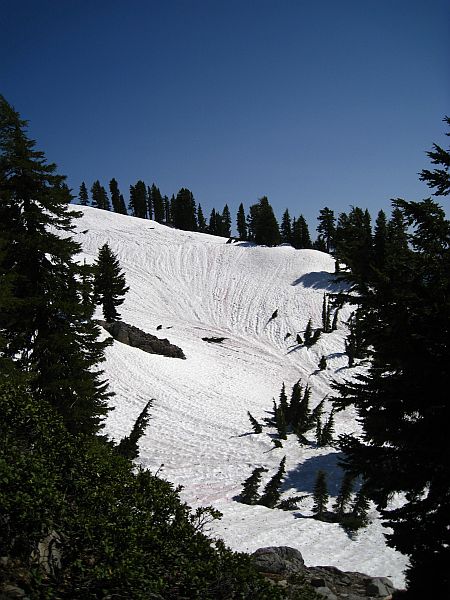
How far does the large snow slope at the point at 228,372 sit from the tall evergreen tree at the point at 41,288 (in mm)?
7645

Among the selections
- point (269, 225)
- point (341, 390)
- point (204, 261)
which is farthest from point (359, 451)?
point (269, 225)

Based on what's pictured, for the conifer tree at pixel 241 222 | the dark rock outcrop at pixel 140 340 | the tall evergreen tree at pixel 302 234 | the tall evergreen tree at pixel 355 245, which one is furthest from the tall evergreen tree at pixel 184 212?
the tall evergreen tree at pixel 355 245

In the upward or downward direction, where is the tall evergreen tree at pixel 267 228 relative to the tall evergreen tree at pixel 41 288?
upward

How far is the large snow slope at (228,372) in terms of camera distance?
15000 mm

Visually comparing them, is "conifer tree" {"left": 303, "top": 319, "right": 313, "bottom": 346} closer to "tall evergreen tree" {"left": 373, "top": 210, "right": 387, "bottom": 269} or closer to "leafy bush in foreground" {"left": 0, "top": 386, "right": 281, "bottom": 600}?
"tall evergreen tree" {"left": 373, "top": 210, "right": 387, "bottom": 269}

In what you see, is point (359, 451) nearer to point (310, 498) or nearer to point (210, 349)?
point (310, 498)

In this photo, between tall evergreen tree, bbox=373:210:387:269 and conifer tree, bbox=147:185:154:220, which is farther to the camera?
conifer tree, bbox=147:185:154:220

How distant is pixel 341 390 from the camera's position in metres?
8.05

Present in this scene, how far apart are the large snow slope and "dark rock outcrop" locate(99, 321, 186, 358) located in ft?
6.75

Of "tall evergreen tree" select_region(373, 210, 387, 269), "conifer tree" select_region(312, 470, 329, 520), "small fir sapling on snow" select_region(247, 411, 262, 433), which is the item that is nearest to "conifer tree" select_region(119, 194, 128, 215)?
"tall evergreen tree" select_region(373, 210, 387, 269)

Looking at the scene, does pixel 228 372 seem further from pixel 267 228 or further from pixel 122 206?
pixel 122 206

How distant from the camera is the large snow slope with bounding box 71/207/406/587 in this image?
15.0 meters

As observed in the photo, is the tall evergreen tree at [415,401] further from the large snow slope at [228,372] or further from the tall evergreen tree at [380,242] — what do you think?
the large snow slope at [228,372]

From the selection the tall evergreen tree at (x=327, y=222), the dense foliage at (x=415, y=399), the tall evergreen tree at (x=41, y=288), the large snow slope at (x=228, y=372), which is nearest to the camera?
the dense foliage at (x=415, y=399)
